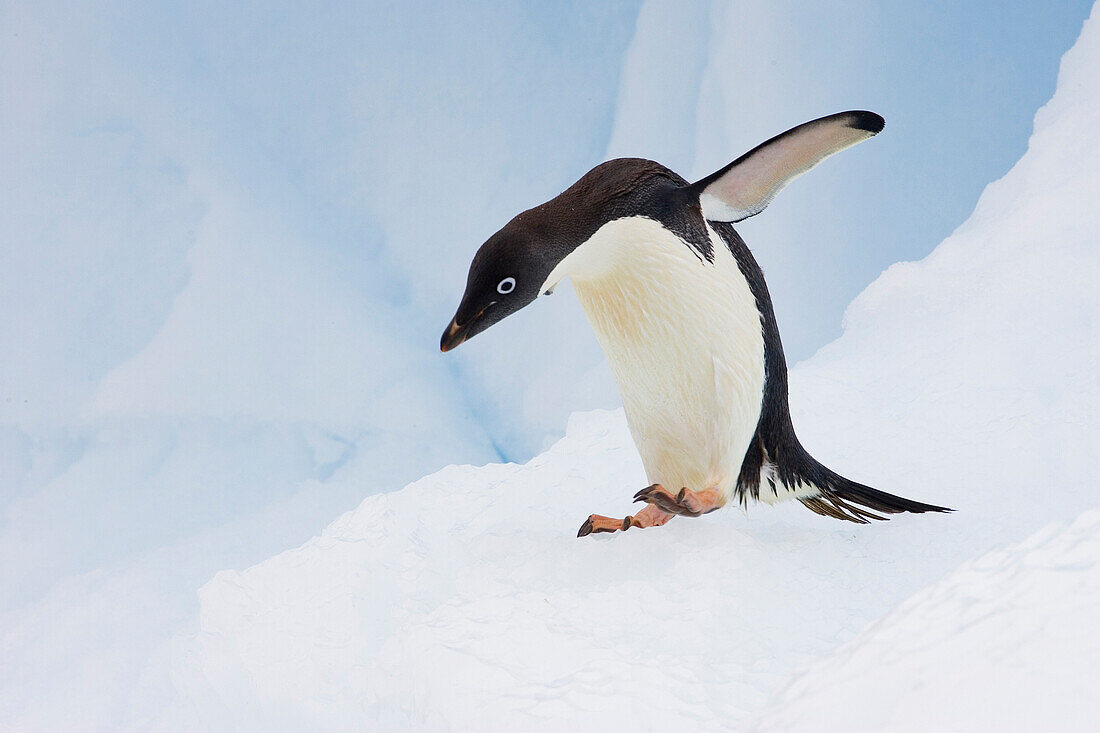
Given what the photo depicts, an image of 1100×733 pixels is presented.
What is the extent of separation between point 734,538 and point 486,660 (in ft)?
1.32

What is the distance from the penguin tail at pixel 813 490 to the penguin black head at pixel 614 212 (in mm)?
330

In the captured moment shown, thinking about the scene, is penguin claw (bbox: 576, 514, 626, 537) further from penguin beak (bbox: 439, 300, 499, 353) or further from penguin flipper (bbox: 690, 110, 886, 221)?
penguin flipper (bbox: 690, 110, 886, 221)

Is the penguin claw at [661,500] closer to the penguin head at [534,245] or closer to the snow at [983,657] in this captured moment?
the penguin head at [534,245]

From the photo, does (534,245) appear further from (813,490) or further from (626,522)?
(813,490)

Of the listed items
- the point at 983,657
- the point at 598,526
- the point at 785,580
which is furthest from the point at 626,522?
the point at 983,657

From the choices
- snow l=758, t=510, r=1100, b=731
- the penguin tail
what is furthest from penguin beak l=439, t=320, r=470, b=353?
snow l=758, t=510, r=1100, b=731

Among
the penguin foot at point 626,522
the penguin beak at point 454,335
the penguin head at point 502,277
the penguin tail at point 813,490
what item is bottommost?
the penguin tail at point 813,490

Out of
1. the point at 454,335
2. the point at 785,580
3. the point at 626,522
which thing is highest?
the point at 454,335

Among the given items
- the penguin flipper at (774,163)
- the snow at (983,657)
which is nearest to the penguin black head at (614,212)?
the penguin flipper at (774,163)

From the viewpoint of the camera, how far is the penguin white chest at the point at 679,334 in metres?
1.04

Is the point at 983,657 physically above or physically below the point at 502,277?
below

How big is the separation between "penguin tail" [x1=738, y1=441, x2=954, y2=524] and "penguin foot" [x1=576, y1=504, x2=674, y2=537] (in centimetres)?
12

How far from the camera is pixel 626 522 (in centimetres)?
116

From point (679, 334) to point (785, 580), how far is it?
0.34m
